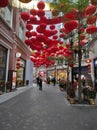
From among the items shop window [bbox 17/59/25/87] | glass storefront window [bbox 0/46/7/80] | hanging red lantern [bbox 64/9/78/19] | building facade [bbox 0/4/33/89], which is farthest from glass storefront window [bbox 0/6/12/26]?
hanging red lantern [bbox 64/9/78/19]

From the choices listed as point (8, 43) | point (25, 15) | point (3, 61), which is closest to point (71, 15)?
point (25, 15)

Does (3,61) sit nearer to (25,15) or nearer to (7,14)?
(7,14)

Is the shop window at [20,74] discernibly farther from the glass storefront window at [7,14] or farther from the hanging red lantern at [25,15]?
the hanging red lantern at [25,15]

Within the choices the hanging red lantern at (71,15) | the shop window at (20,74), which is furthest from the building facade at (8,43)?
the hanging red lantern at (71,15)

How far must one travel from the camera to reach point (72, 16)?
9789 mm

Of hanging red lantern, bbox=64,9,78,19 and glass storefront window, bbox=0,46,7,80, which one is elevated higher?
hanging red lantern, bbox=64,9,78,19

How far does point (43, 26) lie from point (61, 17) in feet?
4.19

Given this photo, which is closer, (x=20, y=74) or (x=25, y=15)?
(x=25, y=15)

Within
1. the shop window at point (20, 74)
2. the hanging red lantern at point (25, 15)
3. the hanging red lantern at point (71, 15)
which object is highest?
the hanging red lantern at point (71, 15)

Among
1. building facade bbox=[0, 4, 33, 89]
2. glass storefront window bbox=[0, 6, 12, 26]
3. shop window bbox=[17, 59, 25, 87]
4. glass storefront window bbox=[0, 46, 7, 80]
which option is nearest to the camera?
building facade bbox=[0, 4, 33, 89]

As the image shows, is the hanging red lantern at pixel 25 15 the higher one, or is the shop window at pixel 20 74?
the hanging red lantern at pixel 25 15

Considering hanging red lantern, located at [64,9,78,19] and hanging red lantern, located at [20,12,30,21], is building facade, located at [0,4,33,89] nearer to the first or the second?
hanging red lantern, located at [20,12,30,21]

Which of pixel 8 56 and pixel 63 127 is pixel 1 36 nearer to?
pixel 8 56

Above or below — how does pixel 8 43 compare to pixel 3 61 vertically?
above
